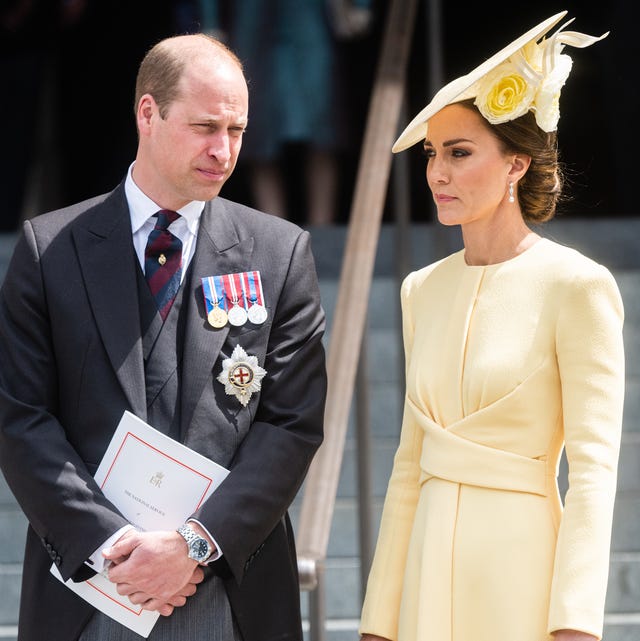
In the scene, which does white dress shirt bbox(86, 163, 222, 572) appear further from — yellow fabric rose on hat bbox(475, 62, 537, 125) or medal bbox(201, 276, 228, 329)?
yellow fabric rose on hat bbox(475, 62, 537, 125)

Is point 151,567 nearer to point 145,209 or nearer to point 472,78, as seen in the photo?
point 145,209

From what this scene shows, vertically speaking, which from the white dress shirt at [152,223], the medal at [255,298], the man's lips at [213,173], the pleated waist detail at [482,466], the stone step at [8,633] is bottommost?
the stone step at [8,633]

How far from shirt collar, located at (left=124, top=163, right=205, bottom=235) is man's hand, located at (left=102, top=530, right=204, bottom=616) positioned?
58 cm

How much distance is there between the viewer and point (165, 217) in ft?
8.39

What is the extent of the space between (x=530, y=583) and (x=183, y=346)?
2.42 feet

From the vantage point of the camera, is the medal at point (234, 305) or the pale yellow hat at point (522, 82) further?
the medal at point (234, 305)

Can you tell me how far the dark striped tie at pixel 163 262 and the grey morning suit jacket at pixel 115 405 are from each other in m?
0.03

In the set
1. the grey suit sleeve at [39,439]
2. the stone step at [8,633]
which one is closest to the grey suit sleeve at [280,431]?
the grey suit sleeve at [39,439]

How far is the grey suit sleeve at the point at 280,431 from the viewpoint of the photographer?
2.39 m

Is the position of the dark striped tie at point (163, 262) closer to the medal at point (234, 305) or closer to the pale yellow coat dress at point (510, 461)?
the medal at point (234, 305)

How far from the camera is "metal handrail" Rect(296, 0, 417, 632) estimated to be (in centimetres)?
292

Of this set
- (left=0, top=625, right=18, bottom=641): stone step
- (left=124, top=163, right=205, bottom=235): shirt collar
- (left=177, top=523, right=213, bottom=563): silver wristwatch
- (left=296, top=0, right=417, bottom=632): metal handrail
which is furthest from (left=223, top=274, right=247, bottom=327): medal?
(left=0, top=625, right=18, bottom=641): stone step

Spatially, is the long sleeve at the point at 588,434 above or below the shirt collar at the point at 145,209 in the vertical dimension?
below

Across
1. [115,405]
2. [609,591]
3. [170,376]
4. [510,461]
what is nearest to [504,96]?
[510,461]
